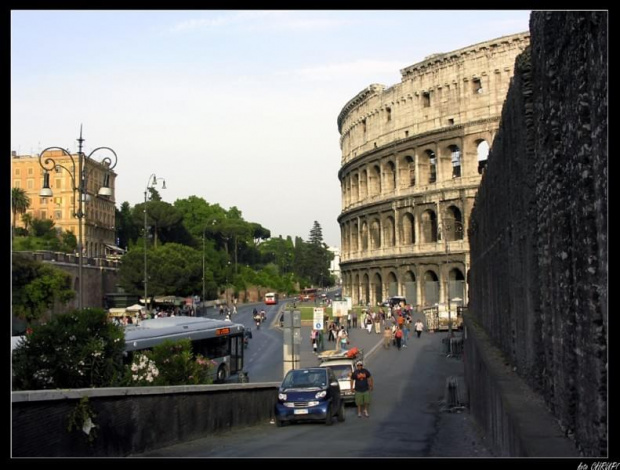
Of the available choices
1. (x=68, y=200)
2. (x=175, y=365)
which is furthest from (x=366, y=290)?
(x=175, y=365)

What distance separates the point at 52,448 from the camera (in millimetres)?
9656

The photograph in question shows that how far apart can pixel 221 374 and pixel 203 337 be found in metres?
1.93

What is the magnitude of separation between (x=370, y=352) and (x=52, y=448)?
31523 mm

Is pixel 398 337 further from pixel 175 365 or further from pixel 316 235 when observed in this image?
pixel 316 235

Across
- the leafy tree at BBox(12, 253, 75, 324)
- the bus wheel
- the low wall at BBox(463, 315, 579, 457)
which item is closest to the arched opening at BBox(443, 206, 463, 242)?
the leafy tree at BBox(12, 253, 75, 324)

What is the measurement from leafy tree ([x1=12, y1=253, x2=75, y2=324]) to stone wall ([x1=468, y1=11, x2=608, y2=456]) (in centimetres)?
3865

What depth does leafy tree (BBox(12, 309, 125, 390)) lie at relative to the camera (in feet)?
39.5

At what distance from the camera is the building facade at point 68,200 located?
4333cm

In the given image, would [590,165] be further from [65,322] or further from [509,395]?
[65,322]

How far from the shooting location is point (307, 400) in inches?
714

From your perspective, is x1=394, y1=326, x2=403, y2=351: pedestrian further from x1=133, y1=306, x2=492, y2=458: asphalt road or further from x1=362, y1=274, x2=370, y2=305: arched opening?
x1=362, y1=274, x2=370, y2=305: arched opening

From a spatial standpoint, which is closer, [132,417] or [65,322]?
[132,417]

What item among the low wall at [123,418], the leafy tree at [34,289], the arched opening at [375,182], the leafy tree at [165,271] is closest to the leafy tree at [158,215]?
the leafy tree at [165,271]

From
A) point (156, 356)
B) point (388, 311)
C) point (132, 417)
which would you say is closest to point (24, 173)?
point (388, 311)
